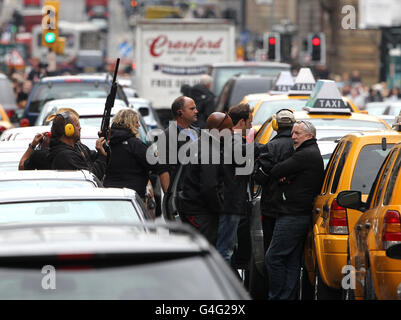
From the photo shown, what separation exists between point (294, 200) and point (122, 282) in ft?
17.4

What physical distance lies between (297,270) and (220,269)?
525 cm

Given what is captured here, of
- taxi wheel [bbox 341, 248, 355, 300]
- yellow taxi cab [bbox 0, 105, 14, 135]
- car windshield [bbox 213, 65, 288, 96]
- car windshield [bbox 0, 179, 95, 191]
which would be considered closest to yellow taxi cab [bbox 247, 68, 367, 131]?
yellow taxi cab [bbox 0, 105, 14, 135]

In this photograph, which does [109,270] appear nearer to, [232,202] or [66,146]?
[232,202]

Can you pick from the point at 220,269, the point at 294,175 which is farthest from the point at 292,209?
the point at 220,269

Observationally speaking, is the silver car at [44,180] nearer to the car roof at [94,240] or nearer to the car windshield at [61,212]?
the car windshield at [61,212]

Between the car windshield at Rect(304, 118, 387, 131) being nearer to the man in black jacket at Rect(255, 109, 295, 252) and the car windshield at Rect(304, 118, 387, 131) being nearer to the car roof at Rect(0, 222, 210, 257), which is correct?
the man in black jacket at Rect(255, 109, 295, 252)

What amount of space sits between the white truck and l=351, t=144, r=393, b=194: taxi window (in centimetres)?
2224

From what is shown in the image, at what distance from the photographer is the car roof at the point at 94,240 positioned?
4.48m

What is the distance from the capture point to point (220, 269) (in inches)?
185

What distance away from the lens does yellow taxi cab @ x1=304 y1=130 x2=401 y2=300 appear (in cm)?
896

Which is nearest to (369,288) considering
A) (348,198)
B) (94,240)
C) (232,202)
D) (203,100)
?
(348,198)

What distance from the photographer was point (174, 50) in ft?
104

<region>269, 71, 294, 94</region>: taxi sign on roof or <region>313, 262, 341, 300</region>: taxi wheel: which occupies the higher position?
<region>269, 71, 294, 94</region>: taxi sign on roof
